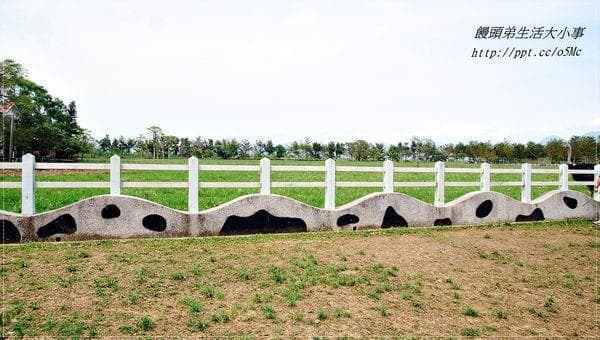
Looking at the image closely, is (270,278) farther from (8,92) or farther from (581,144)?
(581,144)

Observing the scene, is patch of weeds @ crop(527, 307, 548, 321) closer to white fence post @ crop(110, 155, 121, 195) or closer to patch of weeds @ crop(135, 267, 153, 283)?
patch of weeds @ crop(135, 267, 153, 283)

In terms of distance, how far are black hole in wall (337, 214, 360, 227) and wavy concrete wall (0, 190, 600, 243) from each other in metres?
0.02

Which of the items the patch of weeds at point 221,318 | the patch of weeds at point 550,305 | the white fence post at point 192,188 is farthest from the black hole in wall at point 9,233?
the patch of weeds at point 550,305

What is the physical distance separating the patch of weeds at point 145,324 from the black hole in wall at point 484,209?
9118mm

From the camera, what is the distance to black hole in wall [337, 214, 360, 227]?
9258mm

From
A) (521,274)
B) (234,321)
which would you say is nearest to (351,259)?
(521,274)

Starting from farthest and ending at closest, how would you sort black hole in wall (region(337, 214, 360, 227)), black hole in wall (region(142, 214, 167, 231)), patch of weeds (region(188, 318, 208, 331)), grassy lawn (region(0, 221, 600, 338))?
black hole in wall (region(337, 214, 360, 227)) < black hole in wall (region(142, 214, 167, 231)) < grassy lawn (region(0, 221, 600, 338)) < patch of weeds (region(188, 318, 208, 331))

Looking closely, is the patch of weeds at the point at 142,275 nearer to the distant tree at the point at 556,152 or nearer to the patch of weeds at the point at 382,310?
the patch of weeds at the point at 382,310

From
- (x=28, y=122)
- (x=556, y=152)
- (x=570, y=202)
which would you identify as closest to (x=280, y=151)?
(x=556, y=152)

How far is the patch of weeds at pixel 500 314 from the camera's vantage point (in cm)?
436

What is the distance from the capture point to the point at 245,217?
8562mm

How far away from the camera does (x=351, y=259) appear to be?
6547 millimetres

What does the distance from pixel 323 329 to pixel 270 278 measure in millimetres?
1651

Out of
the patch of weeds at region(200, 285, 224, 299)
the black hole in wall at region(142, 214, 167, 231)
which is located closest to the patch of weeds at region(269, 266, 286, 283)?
the patch of weeds at region(200, 285, 224, 299)
